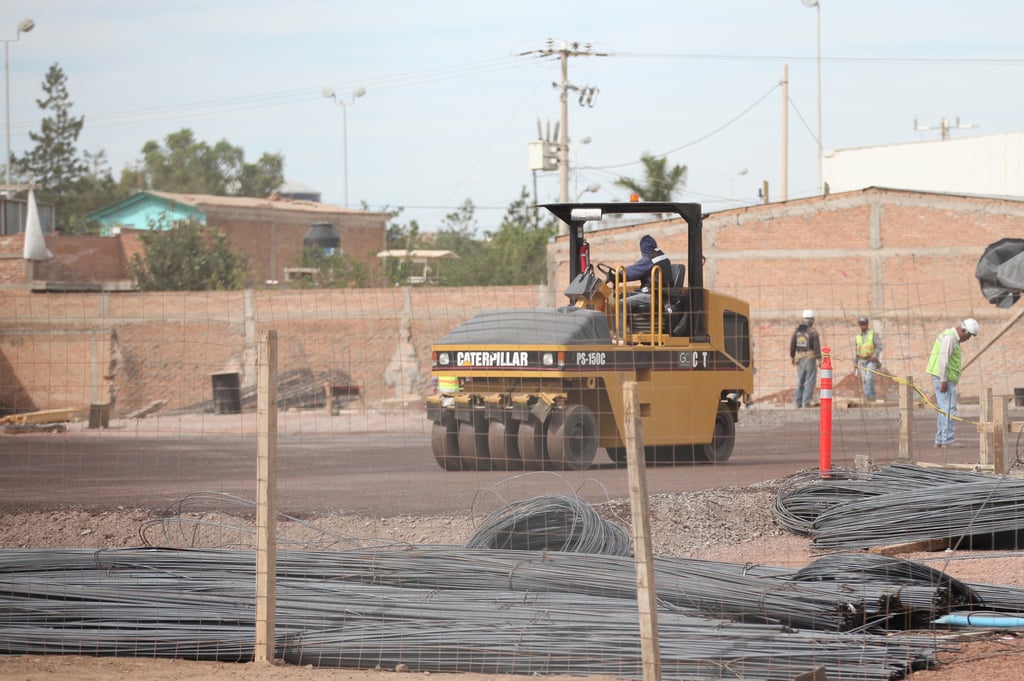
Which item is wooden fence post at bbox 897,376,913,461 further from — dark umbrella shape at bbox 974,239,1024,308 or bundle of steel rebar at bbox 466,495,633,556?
bundle of steel rebar at bbox 466,495,633,556

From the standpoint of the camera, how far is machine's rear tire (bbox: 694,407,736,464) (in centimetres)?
1589

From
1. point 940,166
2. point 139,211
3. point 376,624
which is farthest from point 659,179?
point 376,624

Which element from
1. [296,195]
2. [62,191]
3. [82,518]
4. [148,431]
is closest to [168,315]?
[148,431]

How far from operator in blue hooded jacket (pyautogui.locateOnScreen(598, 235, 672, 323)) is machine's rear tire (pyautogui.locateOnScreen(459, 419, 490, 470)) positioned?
7.51 ft

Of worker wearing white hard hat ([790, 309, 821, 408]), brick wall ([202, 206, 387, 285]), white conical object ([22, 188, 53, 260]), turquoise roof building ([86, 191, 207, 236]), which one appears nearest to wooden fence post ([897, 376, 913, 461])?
worker wearing white hard hat ([790, 309, 821, 408])

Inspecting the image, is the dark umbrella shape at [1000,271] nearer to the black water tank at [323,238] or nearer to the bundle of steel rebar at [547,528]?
the bundle of steel rebar at [547,528]

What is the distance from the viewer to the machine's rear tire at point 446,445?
48.8ft

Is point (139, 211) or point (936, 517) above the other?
point (139, 211)

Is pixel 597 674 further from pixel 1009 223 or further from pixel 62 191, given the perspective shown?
pixel 62 191

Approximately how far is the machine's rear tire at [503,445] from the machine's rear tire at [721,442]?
270 centimetres

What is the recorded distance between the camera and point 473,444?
1473cm

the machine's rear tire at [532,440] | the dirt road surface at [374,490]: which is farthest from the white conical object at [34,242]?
the machine's rear tire at [532,440]

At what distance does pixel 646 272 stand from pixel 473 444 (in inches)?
113

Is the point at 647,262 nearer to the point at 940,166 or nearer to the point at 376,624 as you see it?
the point at 376,624
